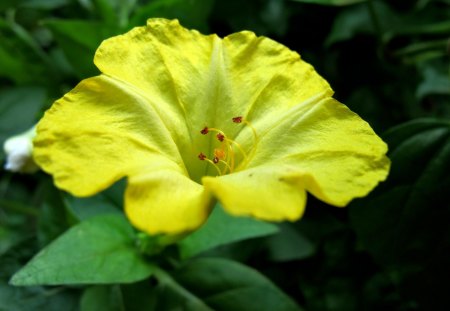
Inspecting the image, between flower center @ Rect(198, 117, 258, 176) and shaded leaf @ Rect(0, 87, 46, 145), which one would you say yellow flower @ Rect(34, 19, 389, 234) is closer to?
flower center @ Rect(198, 117, 258, 176)

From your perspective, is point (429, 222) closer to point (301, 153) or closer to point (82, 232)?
point (301, 153)

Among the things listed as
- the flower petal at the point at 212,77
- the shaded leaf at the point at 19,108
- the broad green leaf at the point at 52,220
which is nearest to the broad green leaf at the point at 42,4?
the shaded leaf at the point at 19,108

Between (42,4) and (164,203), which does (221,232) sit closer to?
(164,203)

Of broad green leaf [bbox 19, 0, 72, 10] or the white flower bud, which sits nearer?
the white flower bud

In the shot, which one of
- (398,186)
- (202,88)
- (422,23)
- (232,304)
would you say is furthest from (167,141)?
(422,23)

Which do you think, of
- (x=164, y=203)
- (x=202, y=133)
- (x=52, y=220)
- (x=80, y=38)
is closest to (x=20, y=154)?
(x=52, y=220)

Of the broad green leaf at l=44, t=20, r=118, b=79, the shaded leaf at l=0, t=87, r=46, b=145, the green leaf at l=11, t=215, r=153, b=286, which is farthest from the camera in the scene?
the shaded leaf at l=0, t=87, r=46, b=145

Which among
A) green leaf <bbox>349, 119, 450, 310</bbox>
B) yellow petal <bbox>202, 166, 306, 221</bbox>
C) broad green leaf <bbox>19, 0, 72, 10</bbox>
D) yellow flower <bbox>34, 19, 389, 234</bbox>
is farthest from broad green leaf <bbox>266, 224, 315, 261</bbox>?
broad green leaf <bbox>19, 0, 72, 10</bbox>

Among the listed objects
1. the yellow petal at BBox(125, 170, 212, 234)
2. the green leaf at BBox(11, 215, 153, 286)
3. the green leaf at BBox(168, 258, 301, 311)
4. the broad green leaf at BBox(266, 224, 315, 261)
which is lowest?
the broad green leaf at BBox(266, 224, 315, 261)
